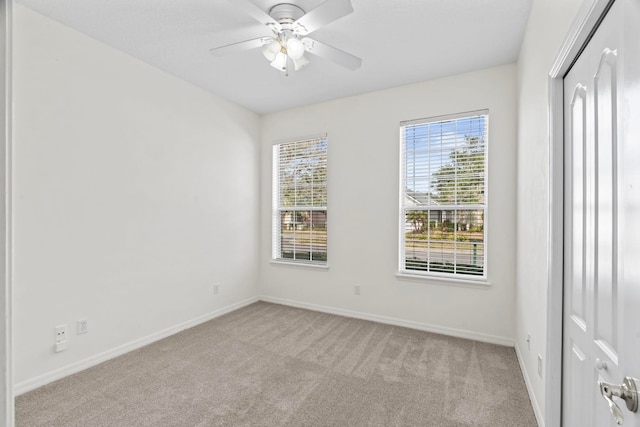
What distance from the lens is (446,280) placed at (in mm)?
3229

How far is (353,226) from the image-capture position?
3.78 metres

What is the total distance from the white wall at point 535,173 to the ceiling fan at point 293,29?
111 cm

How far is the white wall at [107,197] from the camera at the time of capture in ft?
7.23

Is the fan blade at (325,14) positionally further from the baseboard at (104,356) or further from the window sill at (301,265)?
the baseboard at (104,356)

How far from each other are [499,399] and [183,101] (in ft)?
13.1

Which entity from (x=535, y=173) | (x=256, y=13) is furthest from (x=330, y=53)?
(x=535, y=173)

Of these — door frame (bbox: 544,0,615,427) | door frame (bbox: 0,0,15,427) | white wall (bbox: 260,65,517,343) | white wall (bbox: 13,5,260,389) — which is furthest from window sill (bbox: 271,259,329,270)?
door frame (bbox: 0,0,15,427)

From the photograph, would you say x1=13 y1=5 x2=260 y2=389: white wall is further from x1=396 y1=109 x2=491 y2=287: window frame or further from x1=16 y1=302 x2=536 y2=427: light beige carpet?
x1=396 y1=109 x2=491 y2=287: window frame

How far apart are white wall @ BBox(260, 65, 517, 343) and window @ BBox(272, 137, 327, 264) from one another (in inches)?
5.3

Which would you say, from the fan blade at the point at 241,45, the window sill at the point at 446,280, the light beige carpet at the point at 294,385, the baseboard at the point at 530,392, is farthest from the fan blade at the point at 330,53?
the baseboard at the point at 530,392

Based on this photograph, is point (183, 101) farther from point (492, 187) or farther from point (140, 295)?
point (492, 187)

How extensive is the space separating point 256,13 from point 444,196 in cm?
253

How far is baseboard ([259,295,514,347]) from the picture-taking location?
302 cm

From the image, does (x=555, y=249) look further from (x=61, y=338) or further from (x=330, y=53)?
(x=61, y=338)
